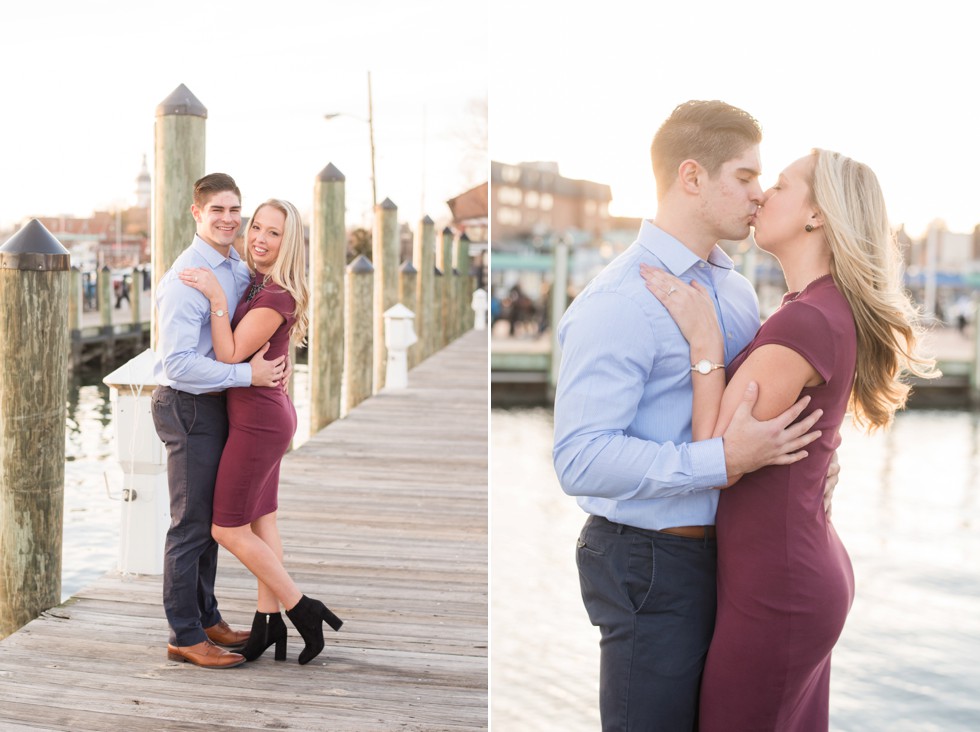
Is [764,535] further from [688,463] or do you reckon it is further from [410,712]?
[410,712]

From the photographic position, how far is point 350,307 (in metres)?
11.5

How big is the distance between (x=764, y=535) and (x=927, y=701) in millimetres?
6448

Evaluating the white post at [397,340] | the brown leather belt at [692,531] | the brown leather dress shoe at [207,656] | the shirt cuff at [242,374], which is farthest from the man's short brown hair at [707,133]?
the white post at [397,340]

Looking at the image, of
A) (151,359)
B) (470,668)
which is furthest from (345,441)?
(470,668)

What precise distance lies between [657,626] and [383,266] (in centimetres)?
1162

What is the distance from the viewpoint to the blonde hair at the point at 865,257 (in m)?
2.10

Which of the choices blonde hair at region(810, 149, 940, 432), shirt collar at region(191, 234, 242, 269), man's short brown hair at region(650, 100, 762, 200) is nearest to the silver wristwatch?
blonde hair at region(810, 149, 940, 432)

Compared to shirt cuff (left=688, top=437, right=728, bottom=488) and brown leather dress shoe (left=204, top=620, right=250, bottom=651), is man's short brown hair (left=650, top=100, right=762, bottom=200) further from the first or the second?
brown leather dress shoe (left=204, top=620, right=250, bottom=651)

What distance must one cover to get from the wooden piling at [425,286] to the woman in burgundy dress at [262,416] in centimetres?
1280

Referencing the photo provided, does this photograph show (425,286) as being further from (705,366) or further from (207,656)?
(705,366)

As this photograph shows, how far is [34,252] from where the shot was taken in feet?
13.8

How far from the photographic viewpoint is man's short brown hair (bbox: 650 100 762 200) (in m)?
2.19

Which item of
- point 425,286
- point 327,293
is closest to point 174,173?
point 327,293

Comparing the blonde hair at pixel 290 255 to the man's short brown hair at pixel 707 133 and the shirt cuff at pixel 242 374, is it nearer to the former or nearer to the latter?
the shirt cuff at pixel 242 374
